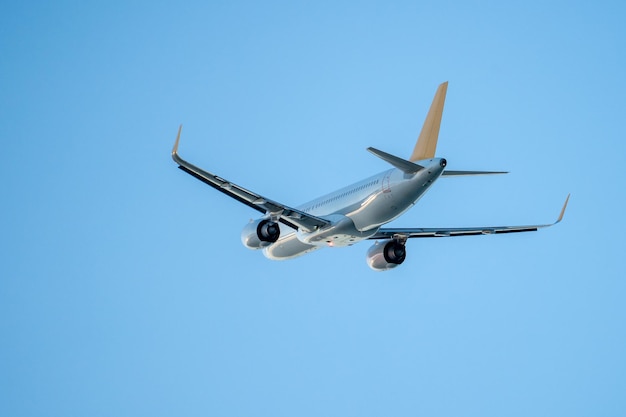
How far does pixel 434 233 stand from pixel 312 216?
10.2 m

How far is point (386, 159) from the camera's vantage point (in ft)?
167

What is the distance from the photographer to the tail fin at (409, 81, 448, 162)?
5459 centimetres

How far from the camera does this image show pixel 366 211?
56.0 meters

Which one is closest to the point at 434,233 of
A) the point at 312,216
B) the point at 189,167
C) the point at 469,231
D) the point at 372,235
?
the point at 469,231

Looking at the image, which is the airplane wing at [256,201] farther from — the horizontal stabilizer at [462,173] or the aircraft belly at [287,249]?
the horizontal stabilizer at [462,173]

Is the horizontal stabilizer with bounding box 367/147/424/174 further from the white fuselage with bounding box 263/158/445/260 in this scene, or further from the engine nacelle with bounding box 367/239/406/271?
the engine nacelle with bounding box 367/239/406/271

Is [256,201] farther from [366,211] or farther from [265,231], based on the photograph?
[366,211]

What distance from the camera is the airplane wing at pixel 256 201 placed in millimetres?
52969

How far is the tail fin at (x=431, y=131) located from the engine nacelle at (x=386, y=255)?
938 centimetres

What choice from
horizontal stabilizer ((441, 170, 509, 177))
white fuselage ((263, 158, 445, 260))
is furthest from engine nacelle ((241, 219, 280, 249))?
horizontal stabilizer ((441, 170, 509, 177))

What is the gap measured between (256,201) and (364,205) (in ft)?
19.3

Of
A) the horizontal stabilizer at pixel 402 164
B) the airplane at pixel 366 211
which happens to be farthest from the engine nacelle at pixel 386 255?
the horizontal stabilizer at pixel 402 164

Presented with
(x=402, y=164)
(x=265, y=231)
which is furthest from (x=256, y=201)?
(x=402, y=164)

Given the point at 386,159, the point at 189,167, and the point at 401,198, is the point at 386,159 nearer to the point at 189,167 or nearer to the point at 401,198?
the point at 401,198
